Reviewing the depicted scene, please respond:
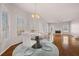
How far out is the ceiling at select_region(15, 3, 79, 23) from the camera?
6.64 feet

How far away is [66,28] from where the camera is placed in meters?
2.07

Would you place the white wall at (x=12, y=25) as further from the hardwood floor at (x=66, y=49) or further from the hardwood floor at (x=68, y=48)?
the hardwood floor at (x=68, y=48)

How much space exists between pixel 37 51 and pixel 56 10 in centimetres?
77

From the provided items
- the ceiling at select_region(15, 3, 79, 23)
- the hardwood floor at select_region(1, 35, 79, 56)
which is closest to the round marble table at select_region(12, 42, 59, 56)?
the hardwood floor at select_region(1, 35, 79, 56)

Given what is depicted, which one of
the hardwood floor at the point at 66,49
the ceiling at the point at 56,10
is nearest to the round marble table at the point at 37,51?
the hardwood floor at the point at 66,49

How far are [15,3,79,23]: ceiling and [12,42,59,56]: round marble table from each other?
47cm

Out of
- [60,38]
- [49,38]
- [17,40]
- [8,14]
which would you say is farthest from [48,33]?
[8,14]

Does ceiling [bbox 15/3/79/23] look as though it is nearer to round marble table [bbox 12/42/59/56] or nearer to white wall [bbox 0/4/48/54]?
white wall [bbox 0/4/48/54]

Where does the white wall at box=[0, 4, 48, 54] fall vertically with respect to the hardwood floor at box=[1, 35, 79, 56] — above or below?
above

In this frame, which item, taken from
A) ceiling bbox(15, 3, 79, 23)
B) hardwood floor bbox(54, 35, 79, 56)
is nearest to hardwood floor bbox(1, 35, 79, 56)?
hardwood floor bbox(54, 35, 79, 56)

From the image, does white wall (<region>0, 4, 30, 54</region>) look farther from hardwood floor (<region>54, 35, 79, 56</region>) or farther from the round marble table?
hardwood floor (<region>54, 35, 79, 56</region>)

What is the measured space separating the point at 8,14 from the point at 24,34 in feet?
1.43

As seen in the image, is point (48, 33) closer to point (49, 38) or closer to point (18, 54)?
point (49, 38)

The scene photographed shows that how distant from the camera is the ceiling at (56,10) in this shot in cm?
203
